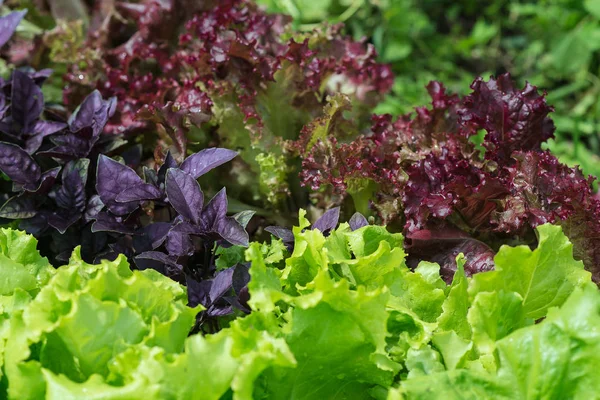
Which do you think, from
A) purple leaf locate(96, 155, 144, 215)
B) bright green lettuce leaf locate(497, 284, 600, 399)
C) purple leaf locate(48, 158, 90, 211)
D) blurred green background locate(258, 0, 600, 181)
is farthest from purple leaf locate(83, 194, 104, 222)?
blurred green background locate(258, 0, 600, 181)

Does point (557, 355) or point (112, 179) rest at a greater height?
point (557, 355)

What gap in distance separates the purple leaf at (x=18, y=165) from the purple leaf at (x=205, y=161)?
39 cm

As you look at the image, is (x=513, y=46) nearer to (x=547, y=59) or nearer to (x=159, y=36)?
(x=547, y=59)

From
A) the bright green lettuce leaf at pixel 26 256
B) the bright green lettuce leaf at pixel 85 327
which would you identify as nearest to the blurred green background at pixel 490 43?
the bright green lettuce leaf at pixel 26 256

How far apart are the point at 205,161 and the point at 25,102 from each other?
0.62 metres

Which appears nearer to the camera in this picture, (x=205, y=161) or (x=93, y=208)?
(x=205, y=161)

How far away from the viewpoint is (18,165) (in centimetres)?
158

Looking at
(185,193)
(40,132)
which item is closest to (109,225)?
(185,193)

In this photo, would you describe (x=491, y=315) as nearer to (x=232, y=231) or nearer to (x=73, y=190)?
(x=232, y=231)

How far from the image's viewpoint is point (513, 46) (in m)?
4.38

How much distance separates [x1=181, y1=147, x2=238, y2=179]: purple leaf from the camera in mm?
1437

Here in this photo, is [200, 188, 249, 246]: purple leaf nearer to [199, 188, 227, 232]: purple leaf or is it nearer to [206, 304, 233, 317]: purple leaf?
[199, 188, 227, 232]: purple leaf

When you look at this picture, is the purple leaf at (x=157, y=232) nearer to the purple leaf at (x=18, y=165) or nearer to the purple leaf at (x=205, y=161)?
the purple leaf at (x=205, y=161)

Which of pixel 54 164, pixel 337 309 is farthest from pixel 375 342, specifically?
pixel 54 164
